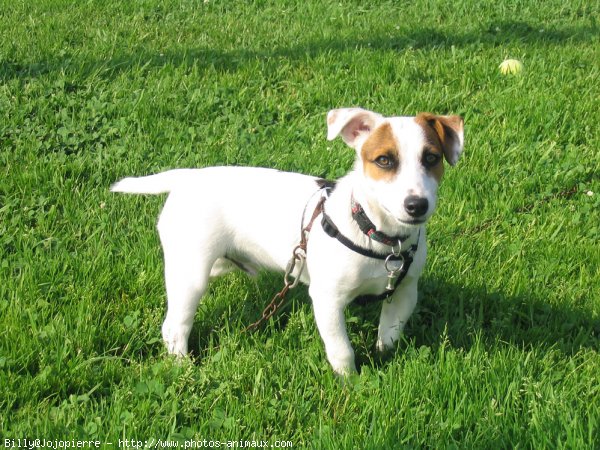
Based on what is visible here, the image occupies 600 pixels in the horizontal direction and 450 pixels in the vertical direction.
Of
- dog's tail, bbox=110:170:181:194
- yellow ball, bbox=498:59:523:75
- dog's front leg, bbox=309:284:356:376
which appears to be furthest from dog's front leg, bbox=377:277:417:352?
yellow ball, bbox=498:59:523:75

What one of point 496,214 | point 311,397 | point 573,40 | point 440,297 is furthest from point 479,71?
point 311,397

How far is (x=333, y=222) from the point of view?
3.26 m

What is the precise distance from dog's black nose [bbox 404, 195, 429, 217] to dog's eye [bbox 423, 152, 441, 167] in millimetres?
243

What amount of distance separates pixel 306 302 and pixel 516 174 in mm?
1884

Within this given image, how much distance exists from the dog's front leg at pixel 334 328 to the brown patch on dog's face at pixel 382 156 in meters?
0.53

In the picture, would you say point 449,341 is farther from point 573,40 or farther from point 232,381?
point 573,40

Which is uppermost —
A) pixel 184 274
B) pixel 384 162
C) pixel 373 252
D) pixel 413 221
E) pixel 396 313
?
pixel 384 162

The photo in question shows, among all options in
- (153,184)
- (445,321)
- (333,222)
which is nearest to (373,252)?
(333,222)

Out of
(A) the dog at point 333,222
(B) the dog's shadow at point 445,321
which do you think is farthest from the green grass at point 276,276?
(A) the dog at point 333,222

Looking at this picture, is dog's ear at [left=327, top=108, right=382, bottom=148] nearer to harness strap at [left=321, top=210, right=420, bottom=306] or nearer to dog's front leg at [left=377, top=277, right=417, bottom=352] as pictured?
harness strap at [left=321, top=210, right=420, bottom=306]

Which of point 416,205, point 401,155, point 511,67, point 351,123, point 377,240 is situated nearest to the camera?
point 416,205

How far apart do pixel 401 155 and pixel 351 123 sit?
0.38 metres

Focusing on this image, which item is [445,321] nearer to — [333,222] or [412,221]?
[333,222]

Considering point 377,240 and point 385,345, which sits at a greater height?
point 377,240
